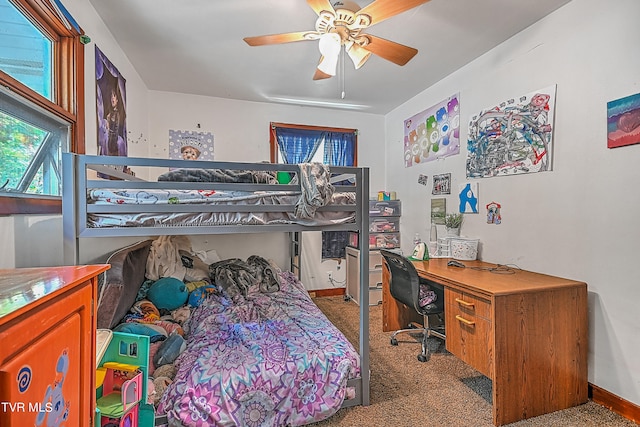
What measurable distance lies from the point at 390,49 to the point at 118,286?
91.6 inches

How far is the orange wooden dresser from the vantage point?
51 cm

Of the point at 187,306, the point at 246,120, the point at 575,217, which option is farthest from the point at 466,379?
the point at 246,120

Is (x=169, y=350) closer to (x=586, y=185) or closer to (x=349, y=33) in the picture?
(x=349, y=33)

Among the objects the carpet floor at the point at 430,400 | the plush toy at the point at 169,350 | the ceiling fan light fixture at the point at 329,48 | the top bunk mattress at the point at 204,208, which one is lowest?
the carpet floor at the point at 430,400

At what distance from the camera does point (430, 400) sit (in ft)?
5.91

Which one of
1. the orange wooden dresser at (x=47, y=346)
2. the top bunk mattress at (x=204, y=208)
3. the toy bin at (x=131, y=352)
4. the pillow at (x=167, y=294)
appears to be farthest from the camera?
the pillow at (x=167, y=294)

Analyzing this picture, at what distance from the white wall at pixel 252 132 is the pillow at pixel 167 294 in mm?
1003

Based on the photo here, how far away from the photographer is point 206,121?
346 centimetres

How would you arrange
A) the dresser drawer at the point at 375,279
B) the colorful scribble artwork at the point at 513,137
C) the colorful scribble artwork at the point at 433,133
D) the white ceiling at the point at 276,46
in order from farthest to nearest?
the dresser drawer at the point at 375,279 → the colorful scribble artwork at the point at 433,133 → the colorful scribble artwork at the point at 513,137 → the white ceiling at the point at 276,46

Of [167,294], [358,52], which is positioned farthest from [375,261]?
[358,52]

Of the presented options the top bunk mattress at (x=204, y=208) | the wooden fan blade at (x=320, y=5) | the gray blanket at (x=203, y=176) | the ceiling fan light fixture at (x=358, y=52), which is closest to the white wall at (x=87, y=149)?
the top bunk mattress at (x=204, y=208)

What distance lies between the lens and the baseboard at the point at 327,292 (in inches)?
152

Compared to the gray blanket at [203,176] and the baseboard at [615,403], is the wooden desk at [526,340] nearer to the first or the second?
the baseboard at [615,403]

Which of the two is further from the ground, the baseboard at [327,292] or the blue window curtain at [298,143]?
the blue window curtain at [298,143]
